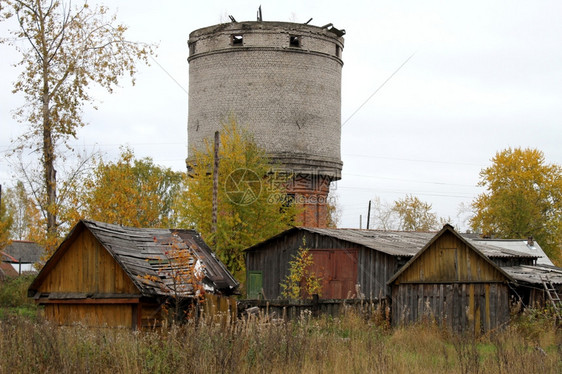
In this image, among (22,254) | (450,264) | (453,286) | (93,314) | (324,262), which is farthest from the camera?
(22,254)

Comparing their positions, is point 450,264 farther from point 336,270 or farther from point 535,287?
point 336,270

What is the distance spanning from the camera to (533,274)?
81.1 ft

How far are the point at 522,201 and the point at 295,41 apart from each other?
80.1 feet

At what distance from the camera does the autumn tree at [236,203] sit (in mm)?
30109

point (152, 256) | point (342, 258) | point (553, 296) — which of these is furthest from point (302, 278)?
point (152, 256)

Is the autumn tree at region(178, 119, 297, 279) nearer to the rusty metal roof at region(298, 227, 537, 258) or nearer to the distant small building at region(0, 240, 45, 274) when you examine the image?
the rusty metal roof at region(298, 227, 537, 258)

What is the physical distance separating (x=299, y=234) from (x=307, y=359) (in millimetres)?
18604

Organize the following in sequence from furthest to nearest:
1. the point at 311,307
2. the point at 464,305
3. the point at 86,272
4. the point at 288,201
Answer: the point at 288,201
the point at 464,305
the point at 311,307
the point at 86,272

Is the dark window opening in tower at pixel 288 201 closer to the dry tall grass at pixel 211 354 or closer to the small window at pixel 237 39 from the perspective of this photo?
the small window at pixel 237 39

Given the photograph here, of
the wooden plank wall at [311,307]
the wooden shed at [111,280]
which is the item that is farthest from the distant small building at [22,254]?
the wooden shed at [111,280]

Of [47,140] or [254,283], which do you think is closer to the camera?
[47,140]

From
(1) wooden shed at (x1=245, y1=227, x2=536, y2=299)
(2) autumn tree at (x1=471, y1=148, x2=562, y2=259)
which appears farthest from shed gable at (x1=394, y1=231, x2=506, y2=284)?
(2) autumn tree at (x1=471, y1=148, x2=562, y2=259)

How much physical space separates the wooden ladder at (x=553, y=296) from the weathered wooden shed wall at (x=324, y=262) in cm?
462

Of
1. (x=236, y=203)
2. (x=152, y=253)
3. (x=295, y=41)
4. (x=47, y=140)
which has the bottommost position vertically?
(x=152, y=253)
